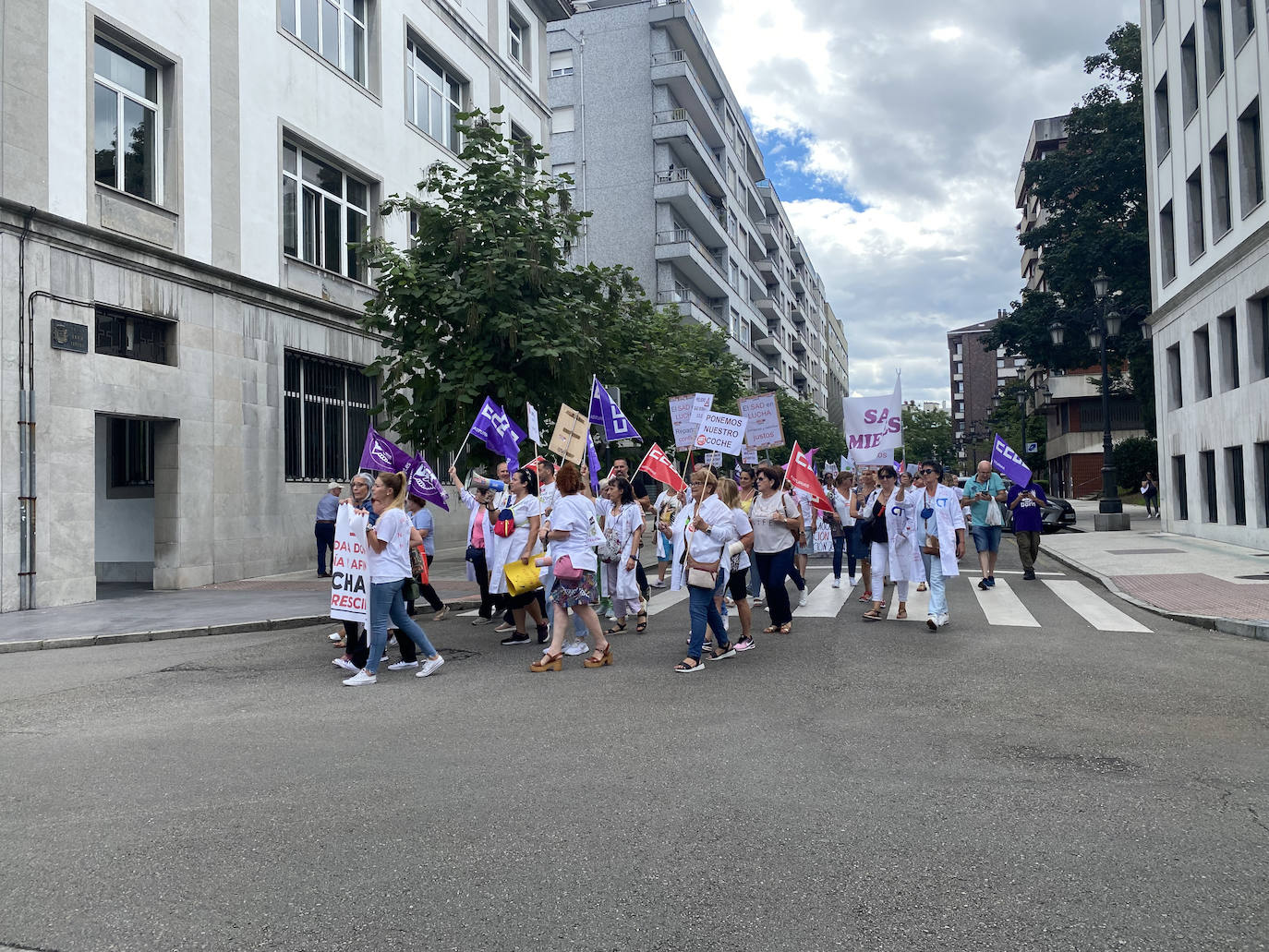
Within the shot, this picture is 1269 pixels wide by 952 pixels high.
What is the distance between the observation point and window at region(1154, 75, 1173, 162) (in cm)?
2734

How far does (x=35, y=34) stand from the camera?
1434 cm

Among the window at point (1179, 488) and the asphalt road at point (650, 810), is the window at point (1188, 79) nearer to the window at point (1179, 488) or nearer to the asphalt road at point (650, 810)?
the window at point (1179, 488)

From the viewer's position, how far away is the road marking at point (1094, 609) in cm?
1097

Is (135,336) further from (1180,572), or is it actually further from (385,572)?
(1180,572)

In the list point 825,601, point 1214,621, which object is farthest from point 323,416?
point 1214,621

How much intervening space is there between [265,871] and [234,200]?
16.7m

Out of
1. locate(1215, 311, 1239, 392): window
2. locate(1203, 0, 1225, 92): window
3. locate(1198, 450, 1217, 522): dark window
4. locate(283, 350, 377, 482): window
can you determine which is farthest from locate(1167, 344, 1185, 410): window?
locate(283, 350, 377, 482): window

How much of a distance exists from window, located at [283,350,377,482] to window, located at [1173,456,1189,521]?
20331 millimetres

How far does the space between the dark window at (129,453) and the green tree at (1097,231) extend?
91.5 feet

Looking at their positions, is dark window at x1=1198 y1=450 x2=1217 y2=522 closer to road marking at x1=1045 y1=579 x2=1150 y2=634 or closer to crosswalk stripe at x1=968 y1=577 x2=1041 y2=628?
road marking at x1=1045 y1=579 x2=1150 y2=634

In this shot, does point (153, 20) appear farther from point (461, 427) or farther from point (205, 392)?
point (461, 427)

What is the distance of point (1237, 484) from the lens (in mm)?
22484

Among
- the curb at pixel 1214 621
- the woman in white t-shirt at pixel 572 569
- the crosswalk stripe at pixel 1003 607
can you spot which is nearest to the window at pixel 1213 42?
the crosswalk stripe at pixel 1003 607

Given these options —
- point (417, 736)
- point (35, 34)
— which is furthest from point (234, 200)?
point (417, 736)
